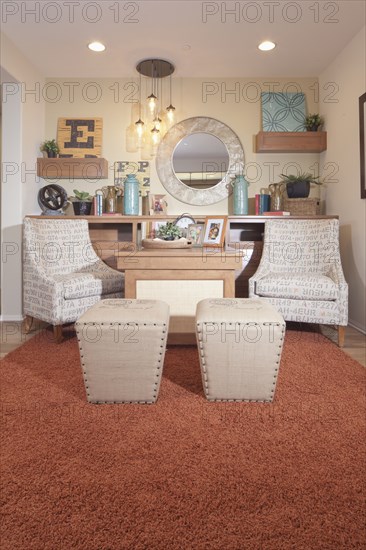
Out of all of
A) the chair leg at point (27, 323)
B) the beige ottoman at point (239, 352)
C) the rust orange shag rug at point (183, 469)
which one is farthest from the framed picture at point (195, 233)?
the beige ottoman at point (239, 352)

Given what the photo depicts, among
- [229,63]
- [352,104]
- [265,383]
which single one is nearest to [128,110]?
[229,63]

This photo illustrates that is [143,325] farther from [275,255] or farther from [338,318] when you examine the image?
[275,255]

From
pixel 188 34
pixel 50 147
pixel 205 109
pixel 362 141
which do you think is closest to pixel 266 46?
pixel 188 34

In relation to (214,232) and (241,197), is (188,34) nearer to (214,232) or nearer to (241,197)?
(241,197)

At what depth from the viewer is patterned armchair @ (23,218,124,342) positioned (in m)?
3.00

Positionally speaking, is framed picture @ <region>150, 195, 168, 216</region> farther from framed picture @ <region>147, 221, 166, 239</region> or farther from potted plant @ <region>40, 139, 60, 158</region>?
→ potted plant @ <region>40, 139, 60, 158</region>

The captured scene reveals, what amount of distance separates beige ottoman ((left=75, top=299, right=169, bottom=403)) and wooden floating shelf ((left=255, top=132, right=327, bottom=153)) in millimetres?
2895

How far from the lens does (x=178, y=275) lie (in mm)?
2643

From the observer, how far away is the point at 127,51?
3.68 metres

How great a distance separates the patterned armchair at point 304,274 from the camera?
117 inches

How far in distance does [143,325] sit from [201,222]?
2.50 m

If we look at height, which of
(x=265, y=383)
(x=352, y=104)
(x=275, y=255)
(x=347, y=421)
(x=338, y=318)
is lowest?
(x=347, y=421)

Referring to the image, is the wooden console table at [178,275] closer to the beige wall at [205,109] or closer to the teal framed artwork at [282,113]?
the beige wall at [205,109]

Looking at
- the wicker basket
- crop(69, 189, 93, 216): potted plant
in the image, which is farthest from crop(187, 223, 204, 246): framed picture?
crop(69, 189, 93, 216): potted plant
